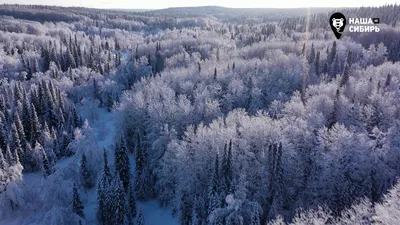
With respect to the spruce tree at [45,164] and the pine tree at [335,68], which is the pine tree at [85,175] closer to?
the spruce tree at [45,164]

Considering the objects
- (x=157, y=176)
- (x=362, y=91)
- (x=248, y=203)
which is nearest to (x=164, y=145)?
(x=157, y=176)

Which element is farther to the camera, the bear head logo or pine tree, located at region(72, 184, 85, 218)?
the bear head logo

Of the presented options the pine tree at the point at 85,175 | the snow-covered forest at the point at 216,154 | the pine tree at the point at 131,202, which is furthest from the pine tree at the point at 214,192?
the pine tree at the point at 85,175

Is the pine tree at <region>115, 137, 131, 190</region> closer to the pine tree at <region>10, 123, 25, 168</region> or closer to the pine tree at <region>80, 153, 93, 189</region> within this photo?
the pine tree at <region>80, 153, 93, 189</region>

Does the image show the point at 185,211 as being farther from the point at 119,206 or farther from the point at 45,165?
the point at 45,165

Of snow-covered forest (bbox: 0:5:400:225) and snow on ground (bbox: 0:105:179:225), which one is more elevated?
snow-covered forest (bbox: 0:5:400:225)

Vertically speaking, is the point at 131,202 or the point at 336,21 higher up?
the point at 336,21

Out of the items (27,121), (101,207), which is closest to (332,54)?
A: (101,207)

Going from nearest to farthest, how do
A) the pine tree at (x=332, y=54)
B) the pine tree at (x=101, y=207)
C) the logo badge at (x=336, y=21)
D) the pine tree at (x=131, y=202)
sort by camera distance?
the pine tree at (x=101, y=207) < the logo badge at (x=336, y=21) < the pine tree at (x=131, y=202) < the pine tree at (x=332, y=54)

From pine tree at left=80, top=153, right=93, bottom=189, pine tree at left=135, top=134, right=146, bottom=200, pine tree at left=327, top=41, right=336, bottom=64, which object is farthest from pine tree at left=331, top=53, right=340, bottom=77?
pine tree at left=80, top=153, right=93, bottom=189
